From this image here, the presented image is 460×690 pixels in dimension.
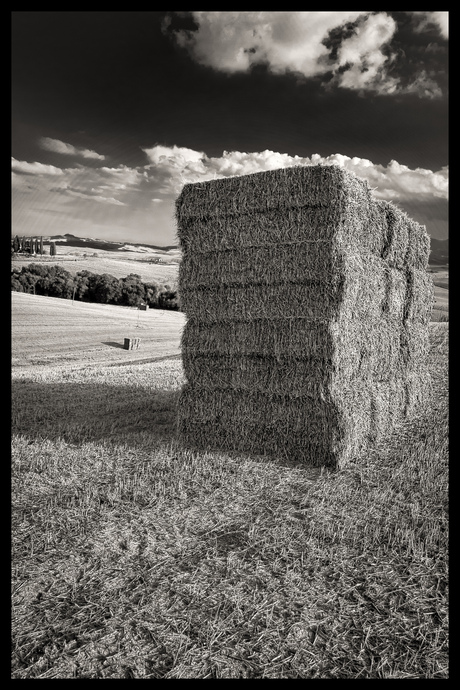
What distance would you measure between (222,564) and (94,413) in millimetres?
5912

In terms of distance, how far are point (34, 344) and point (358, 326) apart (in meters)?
26.3

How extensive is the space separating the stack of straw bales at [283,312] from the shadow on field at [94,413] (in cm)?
110

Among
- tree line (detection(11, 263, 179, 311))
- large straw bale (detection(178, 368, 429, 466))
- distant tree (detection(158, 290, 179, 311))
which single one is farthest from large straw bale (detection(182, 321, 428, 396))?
distant tree (detection(158, 290, 179, 311))

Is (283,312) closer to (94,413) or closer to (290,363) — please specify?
(290,363)

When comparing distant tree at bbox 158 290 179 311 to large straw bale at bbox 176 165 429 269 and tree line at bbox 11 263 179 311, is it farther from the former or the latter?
large straw bale at bbox 176 165 429 269

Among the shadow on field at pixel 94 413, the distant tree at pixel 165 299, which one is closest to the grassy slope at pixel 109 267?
the distant tree at pixel 165 299

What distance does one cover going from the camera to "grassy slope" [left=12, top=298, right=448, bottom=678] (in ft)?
9.18

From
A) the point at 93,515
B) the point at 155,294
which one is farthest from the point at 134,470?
the point at 155,294

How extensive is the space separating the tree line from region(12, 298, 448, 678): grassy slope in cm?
4806

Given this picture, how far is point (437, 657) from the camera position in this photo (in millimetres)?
2811

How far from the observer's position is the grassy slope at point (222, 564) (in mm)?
2797

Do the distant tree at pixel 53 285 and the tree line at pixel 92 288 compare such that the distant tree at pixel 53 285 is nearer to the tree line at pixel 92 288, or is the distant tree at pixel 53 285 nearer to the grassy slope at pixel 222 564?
the tree line at pixel 92 288
